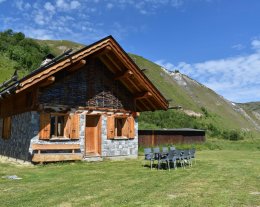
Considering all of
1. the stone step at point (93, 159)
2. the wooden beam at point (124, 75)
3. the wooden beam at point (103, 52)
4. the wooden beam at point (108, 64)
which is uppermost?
the wooden beam at point (103, 52)

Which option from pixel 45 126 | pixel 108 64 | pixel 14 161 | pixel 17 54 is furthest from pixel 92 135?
pixel 17 54

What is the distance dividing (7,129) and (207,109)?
70.2 metres

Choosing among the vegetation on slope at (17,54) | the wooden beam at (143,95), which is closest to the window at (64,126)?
the wooden beam at (143,95)

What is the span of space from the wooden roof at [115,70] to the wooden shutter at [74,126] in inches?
103

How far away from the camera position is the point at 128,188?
9992mm

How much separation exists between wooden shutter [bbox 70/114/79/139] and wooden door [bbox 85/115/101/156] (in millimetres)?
1310

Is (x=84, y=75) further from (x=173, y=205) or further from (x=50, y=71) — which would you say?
(x=173, y=205)

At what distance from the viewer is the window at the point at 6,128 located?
19797mm

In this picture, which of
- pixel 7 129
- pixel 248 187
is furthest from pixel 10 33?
pixel 248 187

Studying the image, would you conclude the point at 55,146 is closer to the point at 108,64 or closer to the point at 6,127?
the point at 6,127

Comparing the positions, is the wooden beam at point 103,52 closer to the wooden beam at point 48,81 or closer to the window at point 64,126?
the wooden beam at point 48,81

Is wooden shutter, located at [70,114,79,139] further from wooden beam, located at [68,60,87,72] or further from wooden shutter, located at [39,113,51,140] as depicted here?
wooden beam, located at [68,60,87,72]

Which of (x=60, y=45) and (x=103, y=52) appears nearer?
(x=103, y=52)

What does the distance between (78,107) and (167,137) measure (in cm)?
1840
